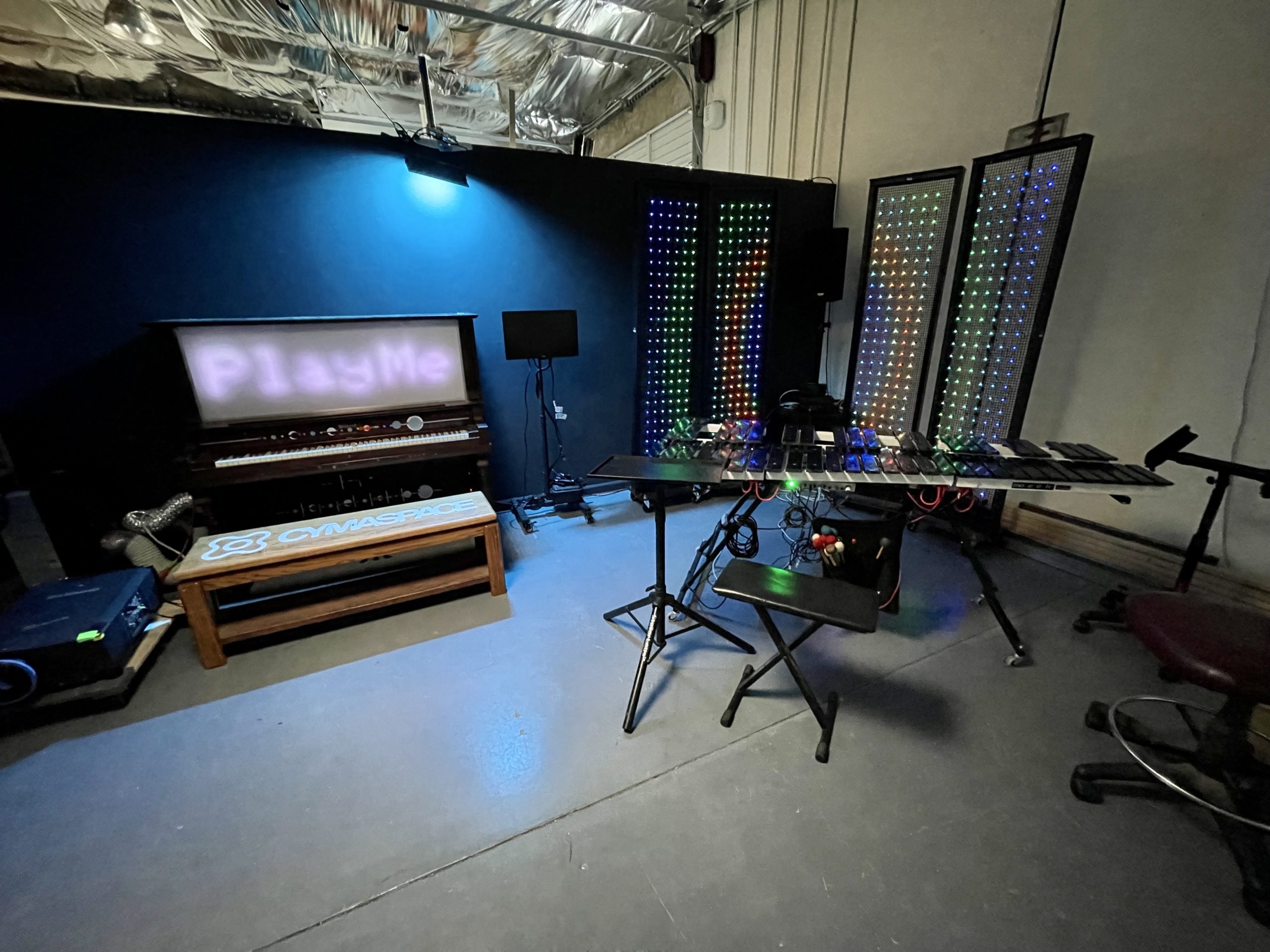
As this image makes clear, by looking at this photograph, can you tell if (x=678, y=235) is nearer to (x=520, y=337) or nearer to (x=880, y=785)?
(x=520, y=337)

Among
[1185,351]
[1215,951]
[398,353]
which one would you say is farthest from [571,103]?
[1215,951]

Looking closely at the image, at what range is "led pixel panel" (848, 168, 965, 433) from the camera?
113 inches

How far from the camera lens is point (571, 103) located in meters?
4.83

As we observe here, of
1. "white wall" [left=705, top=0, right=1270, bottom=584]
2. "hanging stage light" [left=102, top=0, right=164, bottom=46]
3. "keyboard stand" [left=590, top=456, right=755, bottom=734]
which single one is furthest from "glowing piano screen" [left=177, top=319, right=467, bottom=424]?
"white wall" [left=705, top=0, right=1270, bottom=584]

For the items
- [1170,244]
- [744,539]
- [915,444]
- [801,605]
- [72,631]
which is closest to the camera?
[801,605]

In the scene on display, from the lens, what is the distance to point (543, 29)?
342 cm

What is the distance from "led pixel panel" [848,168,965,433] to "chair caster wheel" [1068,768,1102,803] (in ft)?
6.08

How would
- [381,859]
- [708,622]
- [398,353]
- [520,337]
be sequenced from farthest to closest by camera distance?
1. [520,337]
2. [398,353]
3. [708,622]
4. [381,859]

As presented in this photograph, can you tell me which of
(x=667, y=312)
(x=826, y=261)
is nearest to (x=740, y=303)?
(x=667, y=312)

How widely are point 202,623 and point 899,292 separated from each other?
4.10 metres

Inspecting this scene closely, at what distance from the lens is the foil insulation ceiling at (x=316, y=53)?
10.3ft

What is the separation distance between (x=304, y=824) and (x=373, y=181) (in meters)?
3.14

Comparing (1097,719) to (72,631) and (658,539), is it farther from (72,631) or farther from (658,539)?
(72,631)

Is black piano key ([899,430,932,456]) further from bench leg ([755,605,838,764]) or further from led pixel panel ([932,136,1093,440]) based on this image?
bench leg ([755,605,838,764])
